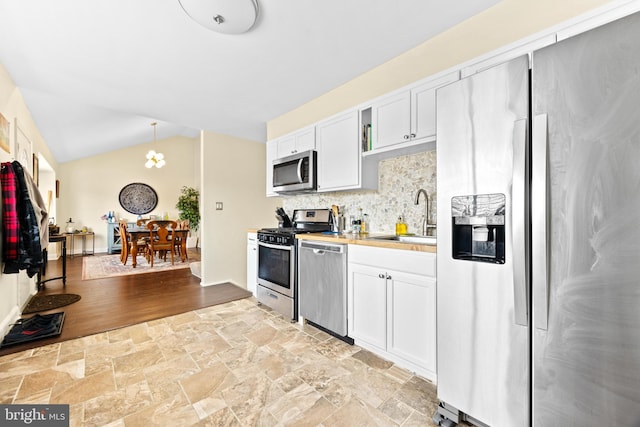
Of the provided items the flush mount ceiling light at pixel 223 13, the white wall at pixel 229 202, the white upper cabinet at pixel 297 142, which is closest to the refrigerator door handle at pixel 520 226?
the flush mount ceiling light at pixel 223 13

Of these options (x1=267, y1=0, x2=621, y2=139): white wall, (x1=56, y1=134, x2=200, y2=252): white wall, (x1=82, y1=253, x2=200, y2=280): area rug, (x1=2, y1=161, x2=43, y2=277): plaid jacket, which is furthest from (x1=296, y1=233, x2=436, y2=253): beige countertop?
(x1=56, y1=134, x2=200, y2=252): white wall

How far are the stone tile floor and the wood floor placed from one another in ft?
0.96

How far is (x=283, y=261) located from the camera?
2.93 m

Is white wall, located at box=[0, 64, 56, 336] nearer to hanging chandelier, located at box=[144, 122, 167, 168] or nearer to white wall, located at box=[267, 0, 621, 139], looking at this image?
hanging chandelier, located at box=[144, 122, 167, 168]

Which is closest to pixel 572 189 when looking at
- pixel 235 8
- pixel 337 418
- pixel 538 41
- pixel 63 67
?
pixel 538 41

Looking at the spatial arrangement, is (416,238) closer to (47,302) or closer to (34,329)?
(34,329)

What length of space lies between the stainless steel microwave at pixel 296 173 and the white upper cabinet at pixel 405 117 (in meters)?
0.69

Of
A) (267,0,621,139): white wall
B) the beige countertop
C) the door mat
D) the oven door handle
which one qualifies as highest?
(267,0,621,139): white wall

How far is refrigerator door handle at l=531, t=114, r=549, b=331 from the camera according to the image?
3.75 ft

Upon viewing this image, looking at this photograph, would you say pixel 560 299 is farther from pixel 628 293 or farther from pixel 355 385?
pixel 355 385

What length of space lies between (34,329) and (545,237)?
3902 mm

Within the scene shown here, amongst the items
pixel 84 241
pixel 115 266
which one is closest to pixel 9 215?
pixel 115 266

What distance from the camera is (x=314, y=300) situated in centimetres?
258

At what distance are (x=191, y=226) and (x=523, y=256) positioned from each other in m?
8.58
